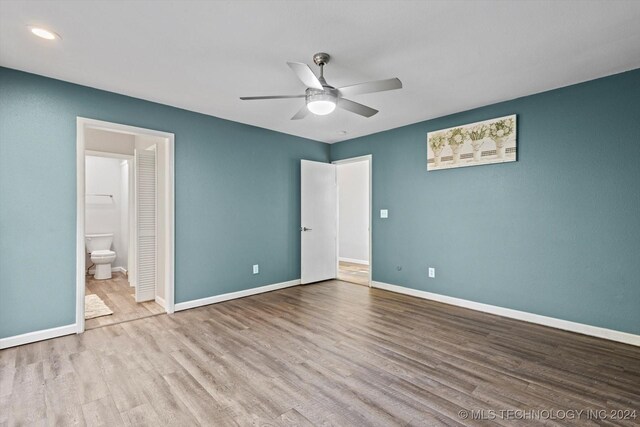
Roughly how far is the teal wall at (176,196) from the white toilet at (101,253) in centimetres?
271

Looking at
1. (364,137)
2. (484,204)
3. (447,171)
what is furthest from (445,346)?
(364,137)

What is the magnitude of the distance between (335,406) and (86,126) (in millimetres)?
3641

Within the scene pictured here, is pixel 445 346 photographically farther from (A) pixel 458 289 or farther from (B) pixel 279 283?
(B) pixel 279 283

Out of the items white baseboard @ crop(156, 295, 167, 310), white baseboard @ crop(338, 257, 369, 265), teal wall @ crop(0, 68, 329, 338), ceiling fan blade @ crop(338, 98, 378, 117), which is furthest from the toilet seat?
ceiling fan blade @ crop(338, 98, 378, 117)

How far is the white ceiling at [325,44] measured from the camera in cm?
204

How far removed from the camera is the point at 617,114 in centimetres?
301

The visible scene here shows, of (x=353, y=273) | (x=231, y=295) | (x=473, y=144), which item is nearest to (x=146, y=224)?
(x=231, y=295)

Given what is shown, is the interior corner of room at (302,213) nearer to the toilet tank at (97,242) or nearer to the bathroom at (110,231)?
the bathroom at (110,231)

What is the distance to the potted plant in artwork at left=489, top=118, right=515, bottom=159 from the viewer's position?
3672 mm

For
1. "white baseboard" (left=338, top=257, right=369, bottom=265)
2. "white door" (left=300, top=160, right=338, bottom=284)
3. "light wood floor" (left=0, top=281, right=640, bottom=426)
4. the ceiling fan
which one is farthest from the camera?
"white baseboard" (left=338, top=257, right=369, bottom=265)

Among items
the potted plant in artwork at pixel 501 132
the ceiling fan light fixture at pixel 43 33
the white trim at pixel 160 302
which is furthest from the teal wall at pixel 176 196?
the potted plant in artwork at pixel 501 132

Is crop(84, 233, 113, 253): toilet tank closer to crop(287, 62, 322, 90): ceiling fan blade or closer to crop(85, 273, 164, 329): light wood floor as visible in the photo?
crop(85, 273, 164, 329): light wood floor

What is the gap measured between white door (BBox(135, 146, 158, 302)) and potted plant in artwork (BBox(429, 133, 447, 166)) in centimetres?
396

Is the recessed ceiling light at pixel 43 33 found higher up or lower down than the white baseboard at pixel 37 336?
higher up
